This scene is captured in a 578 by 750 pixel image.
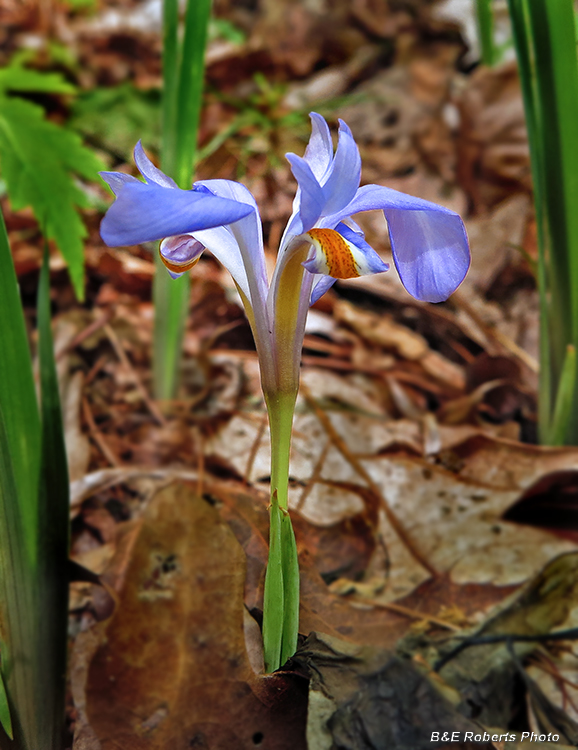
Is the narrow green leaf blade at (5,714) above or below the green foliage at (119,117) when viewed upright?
below

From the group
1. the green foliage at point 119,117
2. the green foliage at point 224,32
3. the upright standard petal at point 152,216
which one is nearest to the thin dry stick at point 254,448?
the upright standard petal at point 152,216

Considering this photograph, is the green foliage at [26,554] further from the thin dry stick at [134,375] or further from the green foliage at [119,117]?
the green foliage at [119,117]

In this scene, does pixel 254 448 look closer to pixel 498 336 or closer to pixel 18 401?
pixel 18 401

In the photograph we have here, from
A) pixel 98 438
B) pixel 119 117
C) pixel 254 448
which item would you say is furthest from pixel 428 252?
pixel 119 117

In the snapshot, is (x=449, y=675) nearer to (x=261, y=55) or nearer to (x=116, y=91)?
(x=116, y=91)

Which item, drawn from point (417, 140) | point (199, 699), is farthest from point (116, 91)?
point (199, 699)

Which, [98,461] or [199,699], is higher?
[98,461]

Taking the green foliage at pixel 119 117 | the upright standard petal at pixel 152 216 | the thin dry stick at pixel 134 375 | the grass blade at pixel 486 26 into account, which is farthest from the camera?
the green foliage at pixel 119 117
